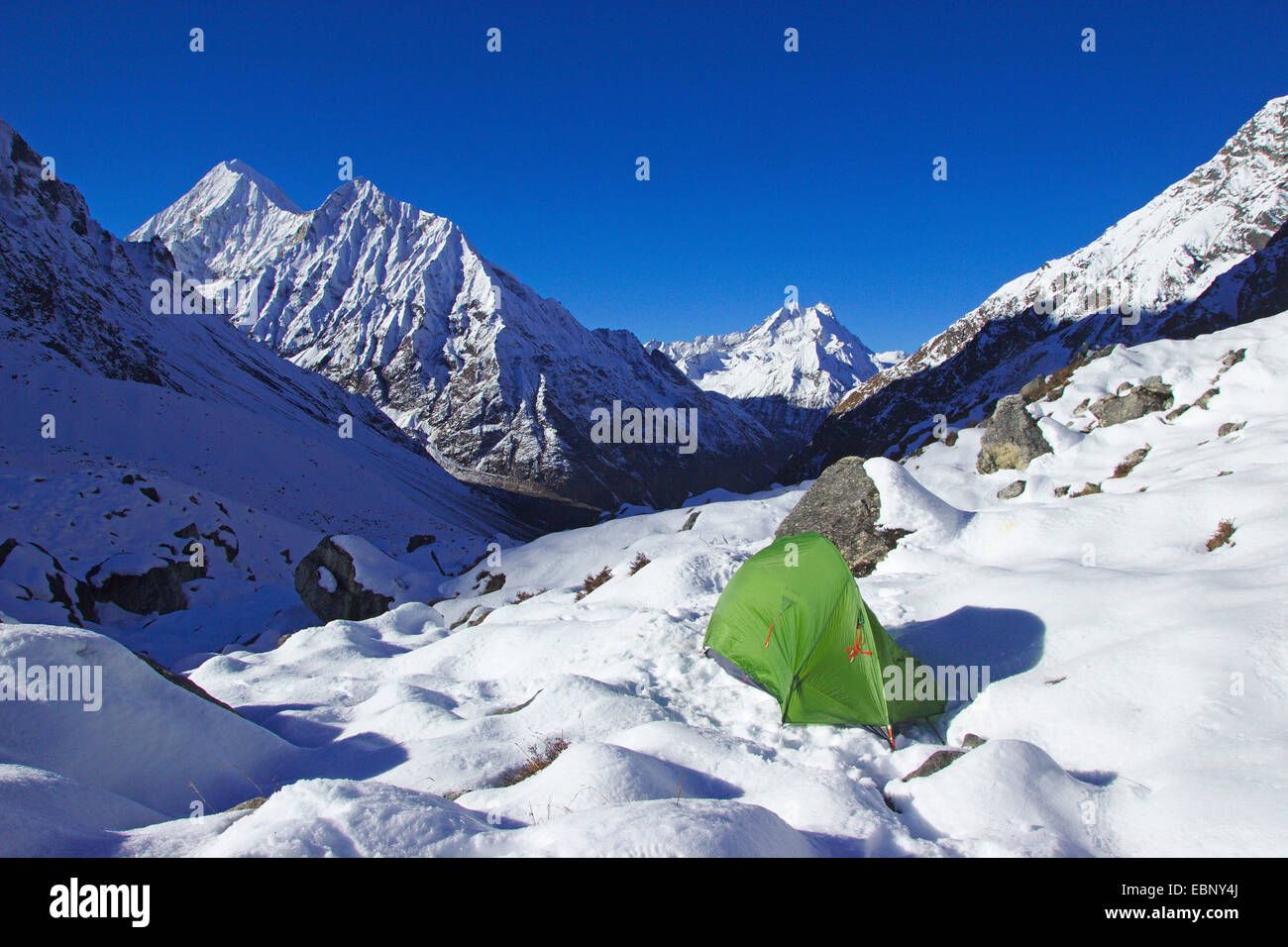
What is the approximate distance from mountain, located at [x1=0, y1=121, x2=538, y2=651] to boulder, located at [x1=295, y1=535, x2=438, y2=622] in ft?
8.22

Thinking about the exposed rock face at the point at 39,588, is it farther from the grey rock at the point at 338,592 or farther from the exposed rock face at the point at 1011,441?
the exposed rock face at the point at 1011,441

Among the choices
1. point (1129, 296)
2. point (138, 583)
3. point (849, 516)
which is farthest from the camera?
point (1129, 296)

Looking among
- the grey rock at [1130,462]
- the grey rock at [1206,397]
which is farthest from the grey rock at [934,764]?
the grey rock at [1206,397]

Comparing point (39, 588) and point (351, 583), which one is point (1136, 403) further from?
point (39, 588)

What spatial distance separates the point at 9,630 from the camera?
709 centimetres

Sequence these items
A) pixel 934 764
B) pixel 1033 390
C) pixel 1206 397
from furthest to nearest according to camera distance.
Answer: pixel 1033 390 < pixel 1206 397 < pixel 934 764

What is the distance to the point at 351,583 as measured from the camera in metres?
23.3

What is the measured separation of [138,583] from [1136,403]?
3883 centimetres

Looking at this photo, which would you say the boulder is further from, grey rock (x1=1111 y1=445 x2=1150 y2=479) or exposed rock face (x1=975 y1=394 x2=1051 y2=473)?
grey rock (x1=1111 y1=445 x2=1150 y2=479)

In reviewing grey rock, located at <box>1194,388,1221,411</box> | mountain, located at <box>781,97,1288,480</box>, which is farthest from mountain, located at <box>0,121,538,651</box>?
mountain, located at <box>781,97,1288,480</box>

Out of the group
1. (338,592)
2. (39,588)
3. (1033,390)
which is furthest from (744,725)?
(39,588)

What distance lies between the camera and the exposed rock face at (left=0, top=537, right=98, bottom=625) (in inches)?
848

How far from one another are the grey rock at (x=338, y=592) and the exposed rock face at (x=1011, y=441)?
22753 mm
